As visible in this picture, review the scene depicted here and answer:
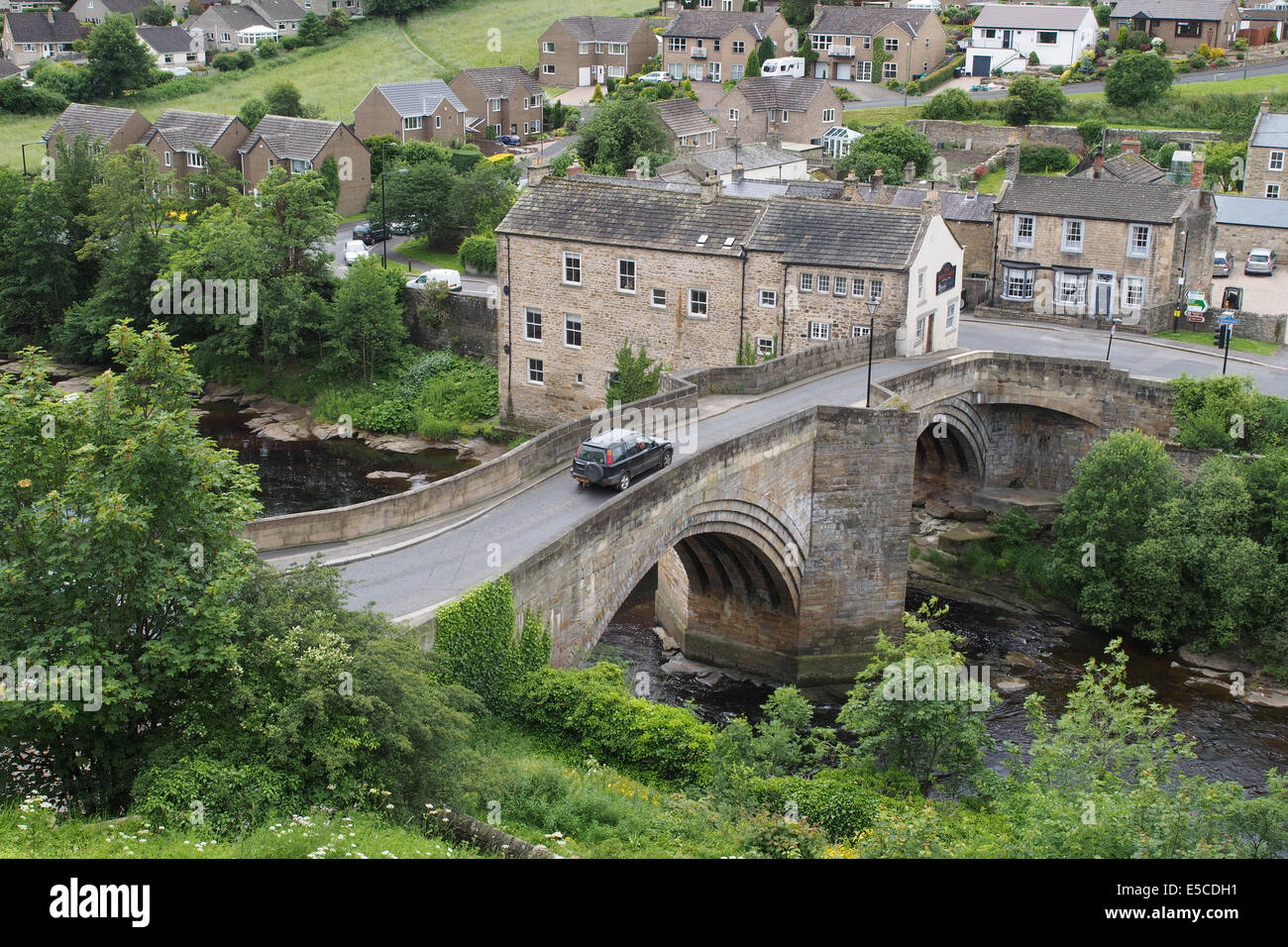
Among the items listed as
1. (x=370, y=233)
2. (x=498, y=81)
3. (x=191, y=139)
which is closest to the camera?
(x=370, y=233)

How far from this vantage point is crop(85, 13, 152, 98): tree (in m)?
106

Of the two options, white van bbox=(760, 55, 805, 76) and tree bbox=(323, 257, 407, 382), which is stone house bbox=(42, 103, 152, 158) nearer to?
tree bbox=(323, 257, 407, 382)

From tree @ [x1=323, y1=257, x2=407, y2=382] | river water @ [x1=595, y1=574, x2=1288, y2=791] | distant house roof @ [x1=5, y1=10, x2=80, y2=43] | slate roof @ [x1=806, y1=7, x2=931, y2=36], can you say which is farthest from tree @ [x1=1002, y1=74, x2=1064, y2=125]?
distant house roof @ [x1=5, y1=10, x2=80, y2=43]

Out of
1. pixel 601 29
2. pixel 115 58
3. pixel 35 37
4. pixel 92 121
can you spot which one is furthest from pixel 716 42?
pixel 35 37

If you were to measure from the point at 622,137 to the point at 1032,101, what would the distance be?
1068 inches

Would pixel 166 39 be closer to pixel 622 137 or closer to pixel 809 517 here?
pixel 622 137

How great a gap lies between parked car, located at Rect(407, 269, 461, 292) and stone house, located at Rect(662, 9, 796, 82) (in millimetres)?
50831

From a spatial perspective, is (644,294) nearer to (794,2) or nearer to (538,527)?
(538,527)

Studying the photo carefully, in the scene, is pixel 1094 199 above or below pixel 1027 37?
below

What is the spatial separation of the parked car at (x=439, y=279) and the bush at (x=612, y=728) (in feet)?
133

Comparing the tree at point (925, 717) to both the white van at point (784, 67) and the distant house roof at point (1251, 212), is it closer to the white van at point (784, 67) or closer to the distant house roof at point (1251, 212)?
the distant house roof at point (1251, 212)

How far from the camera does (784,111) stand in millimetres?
94562
